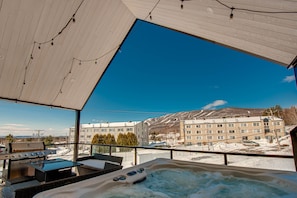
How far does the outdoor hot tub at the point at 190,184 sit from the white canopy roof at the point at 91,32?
1.91 meters

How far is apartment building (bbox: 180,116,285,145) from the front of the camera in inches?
A: 557

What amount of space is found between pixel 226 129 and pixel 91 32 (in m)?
16.0

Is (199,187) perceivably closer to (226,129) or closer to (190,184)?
(190,184)

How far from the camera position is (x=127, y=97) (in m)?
16.7

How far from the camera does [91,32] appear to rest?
3.71m

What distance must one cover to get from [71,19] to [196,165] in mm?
3468


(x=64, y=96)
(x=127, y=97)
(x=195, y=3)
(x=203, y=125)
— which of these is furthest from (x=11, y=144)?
(x=203, y=125)

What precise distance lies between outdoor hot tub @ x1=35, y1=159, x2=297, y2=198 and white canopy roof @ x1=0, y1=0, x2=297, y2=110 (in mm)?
1912

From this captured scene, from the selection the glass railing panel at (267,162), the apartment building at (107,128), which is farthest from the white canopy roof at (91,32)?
the apartment building at (107,128)

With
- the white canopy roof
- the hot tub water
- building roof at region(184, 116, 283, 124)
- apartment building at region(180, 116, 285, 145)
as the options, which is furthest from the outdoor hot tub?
building roof at region(184, 116, 283, 124)

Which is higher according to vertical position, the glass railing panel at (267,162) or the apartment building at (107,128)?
the apartment building at (107,128)

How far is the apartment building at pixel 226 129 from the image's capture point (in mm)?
14141

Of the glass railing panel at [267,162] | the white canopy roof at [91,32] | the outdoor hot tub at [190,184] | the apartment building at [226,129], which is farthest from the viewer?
the apartment building at [226,129]

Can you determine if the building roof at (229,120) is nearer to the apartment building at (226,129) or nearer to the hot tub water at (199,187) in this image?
the apartment building at (226,129)
